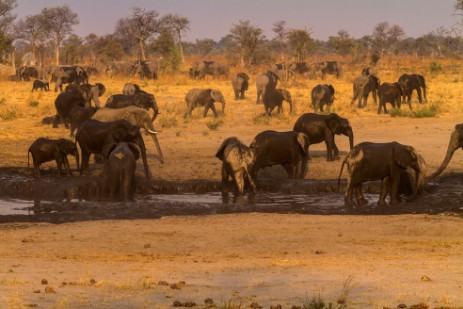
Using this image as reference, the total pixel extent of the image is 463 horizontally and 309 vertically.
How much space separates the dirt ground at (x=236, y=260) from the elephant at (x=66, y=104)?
415 inches

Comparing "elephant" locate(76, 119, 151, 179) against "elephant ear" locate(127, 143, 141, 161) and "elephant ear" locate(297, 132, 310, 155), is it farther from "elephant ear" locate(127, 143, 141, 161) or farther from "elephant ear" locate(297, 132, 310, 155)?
"elephant ear" locate(297, 132, 310, 155)

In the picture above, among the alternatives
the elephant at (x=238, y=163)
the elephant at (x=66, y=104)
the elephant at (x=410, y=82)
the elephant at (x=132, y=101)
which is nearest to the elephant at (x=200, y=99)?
the elephant at (x=132, y=101)

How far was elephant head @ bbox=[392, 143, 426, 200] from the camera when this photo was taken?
15336 millimetres

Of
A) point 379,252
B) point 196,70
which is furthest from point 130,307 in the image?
point 196,70

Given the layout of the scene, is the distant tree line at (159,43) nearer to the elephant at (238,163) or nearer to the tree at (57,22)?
the tree at (57,22)

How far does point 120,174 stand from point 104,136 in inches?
96.7

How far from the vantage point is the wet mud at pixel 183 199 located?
14.8m

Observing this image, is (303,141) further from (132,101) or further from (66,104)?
(66,104)

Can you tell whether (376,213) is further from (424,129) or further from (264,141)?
(424,129)

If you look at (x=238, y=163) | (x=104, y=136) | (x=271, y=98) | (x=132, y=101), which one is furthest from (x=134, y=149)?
(x=271, y=98)

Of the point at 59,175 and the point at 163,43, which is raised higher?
the point at 163,43

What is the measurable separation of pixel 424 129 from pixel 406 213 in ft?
37.2

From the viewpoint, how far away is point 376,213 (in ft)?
47.8

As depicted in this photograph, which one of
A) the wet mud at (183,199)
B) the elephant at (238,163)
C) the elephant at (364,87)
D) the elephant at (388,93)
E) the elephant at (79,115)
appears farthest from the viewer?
the elephant at (364,87)
